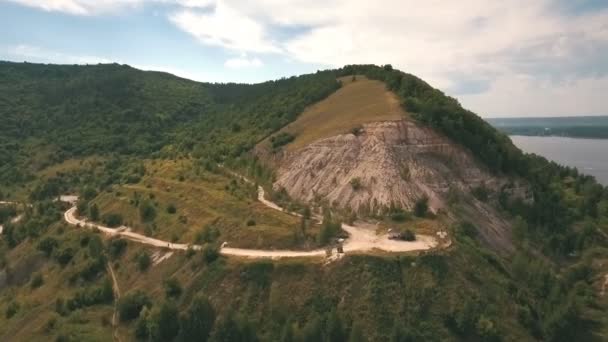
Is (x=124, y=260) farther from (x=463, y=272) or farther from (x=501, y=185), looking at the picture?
(x=501, y=185)

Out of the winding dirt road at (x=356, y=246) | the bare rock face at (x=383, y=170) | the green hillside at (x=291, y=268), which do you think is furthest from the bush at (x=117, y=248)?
the bare rock face at (x=383, y=170)

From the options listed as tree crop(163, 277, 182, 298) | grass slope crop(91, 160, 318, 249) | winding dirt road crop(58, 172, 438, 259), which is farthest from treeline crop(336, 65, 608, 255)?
tree crop(163, 277, 182, 298)

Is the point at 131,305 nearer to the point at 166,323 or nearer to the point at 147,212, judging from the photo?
the point at 166,323

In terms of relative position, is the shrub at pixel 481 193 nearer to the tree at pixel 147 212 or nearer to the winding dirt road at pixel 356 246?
the winding dirt road at pixel 356 246

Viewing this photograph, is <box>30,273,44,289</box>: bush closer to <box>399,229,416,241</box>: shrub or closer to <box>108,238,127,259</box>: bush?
<box>108,238,127,259</box>: bush

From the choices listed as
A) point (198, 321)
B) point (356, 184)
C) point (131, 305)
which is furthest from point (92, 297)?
point (356, 184)

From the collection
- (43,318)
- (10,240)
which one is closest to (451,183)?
(43,318)

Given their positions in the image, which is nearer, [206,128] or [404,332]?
[404,332]
